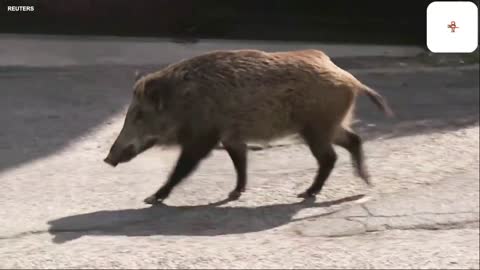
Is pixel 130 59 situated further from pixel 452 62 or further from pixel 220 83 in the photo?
pixel 220 83

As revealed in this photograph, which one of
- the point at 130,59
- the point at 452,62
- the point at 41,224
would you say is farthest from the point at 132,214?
the point at 452,62

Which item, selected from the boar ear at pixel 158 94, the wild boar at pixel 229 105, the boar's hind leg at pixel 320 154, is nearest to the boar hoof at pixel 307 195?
the boar's hind leg at pixel 320 154

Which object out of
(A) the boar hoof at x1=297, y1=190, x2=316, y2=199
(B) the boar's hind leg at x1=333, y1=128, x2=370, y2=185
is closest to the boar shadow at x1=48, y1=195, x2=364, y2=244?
(A) the boar hoof at x1=297, y1=190, x2=316, y2=199

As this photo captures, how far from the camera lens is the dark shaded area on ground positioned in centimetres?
1109

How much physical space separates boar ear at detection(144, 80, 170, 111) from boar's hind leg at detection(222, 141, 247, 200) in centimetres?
46

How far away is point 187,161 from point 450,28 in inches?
70.0

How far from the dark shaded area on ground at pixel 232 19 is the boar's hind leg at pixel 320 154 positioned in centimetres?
533

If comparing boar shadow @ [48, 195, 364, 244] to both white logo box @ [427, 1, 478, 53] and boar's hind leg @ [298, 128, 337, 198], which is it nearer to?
boar's hind leg @ [298, 128, 337, 198]

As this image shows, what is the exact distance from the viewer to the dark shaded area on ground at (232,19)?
1109 cm

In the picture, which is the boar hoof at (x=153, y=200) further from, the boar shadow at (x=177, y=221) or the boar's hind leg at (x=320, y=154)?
the boar's hind leg at (x=320, y=154)

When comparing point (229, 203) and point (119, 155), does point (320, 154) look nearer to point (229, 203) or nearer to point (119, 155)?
point (229, 203)

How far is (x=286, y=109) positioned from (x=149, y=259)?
1489mm

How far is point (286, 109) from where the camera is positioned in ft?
19.2

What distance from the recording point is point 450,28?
18.8 feet
